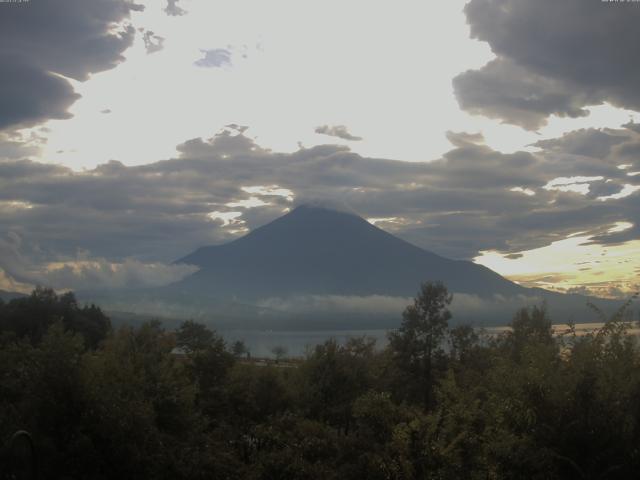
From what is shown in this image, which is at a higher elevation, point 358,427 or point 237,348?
point 358,427

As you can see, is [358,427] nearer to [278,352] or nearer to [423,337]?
[423,337]

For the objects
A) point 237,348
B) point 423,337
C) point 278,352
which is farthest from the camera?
point 278,352

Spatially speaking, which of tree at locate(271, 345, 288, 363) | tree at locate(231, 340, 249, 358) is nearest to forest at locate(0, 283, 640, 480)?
tree at locate(231, 340, 249, 358)

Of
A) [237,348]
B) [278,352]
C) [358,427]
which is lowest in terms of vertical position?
[278,352]

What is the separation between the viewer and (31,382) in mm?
15969

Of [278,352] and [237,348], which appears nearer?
[237,348]

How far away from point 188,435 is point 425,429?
8.06 meters

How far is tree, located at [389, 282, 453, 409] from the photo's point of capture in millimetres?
39938

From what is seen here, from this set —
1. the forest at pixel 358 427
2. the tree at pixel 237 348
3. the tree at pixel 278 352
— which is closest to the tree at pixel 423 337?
the tree at pixel 237 348

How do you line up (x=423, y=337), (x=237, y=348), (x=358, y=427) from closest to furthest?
(x=358, y=427) < (x=423, y=337) < (x=237, y=348)

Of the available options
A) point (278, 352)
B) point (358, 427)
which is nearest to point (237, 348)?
point (278, 352)

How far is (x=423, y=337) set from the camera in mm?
41531

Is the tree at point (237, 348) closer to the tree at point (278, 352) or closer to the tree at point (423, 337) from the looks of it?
the tree at point (278, 352)

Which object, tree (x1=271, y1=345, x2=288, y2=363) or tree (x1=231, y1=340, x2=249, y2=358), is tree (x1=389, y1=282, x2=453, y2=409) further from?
tree (x1=271, y1=345, x2=288, y2=363)
